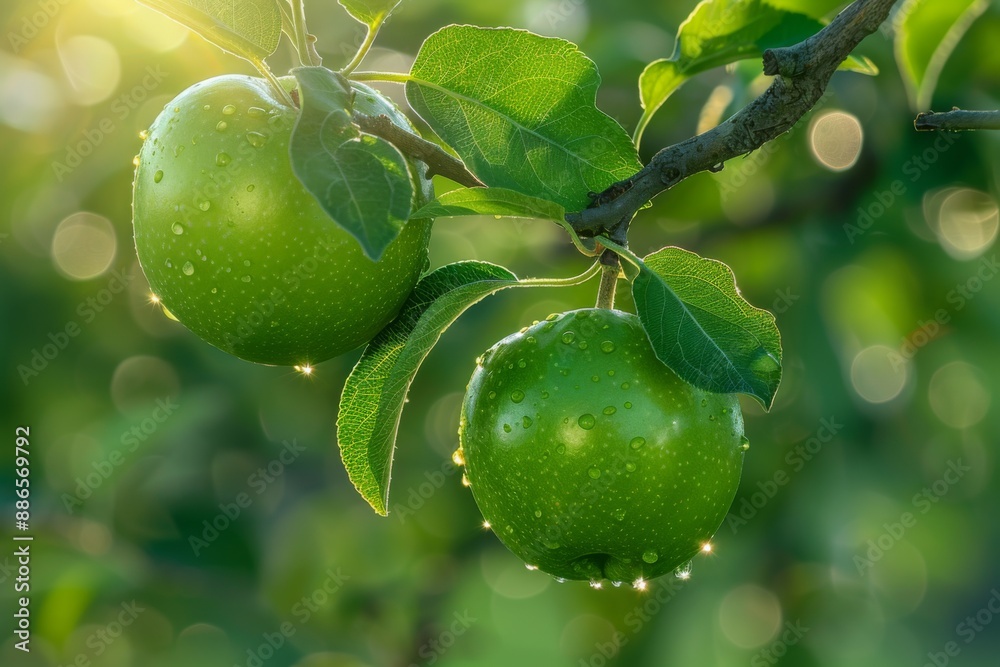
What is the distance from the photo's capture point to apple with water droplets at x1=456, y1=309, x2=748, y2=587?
0.92 metres

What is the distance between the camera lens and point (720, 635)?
2475 millimetres

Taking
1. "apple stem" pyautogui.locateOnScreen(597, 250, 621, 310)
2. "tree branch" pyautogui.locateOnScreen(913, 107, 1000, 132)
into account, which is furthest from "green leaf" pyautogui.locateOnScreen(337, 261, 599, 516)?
"tree branch" pyautogui.locateOnScreen(913, 107, 1000, 132)

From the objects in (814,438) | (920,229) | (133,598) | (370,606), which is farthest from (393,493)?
(920,229)

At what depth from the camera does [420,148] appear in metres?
0.93

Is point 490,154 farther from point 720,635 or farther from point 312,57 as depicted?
point 720,635
